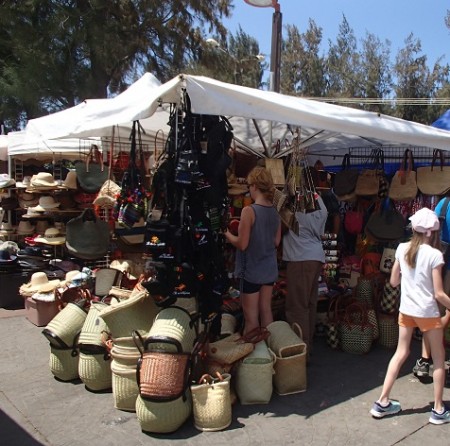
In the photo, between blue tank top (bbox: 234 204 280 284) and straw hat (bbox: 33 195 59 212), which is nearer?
blue tank top (bbox: 234 204 280 284)

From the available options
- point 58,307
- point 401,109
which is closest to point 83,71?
point 58,307

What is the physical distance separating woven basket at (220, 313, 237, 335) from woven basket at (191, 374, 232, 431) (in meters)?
0.88

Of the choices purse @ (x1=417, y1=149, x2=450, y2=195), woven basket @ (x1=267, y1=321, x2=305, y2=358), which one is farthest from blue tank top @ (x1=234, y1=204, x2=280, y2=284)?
purse @ (x1=417, y1=149, x2=450, y2=195)

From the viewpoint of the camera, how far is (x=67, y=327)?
12.6 feet

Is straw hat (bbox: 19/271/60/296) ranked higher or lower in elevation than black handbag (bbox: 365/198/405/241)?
lower

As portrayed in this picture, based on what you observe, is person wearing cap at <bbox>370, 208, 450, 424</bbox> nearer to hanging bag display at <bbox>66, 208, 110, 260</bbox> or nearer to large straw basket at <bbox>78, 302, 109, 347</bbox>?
large straw basket at <bbox>78, 302, 109, 347</bbox>

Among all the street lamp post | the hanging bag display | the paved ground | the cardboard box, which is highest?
the street lamp post

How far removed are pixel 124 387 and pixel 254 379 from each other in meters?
0.97

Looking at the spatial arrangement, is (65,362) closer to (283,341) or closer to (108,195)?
(108,195)

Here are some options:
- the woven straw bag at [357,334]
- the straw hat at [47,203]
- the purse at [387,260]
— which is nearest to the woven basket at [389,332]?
the woven straw bag at [357,334]

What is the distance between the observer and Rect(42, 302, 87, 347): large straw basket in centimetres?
→ 377

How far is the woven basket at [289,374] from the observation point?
11.8 ft

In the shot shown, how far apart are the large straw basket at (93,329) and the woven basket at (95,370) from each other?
0.11m

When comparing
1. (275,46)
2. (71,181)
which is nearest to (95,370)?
(71,181)
